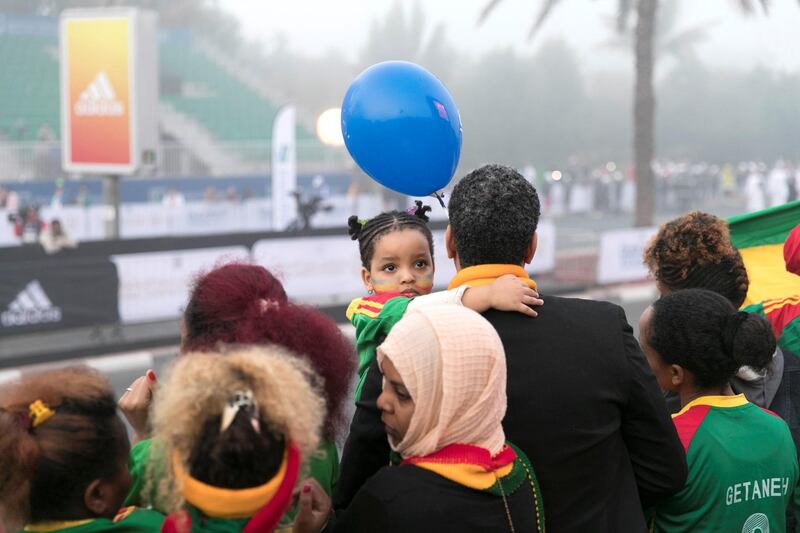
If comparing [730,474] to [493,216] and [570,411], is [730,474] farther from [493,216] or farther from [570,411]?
[493,216]

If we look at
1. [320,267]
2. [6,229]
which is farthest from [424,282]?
[6,229]

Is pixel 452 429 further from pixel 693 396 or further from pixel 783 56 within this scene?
pixel 783 56

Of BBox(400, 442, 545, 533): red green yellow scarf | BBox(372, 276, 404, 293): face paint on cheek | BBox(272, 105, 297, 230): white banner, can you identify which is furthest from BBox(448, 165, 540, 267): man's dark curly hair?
BBox(272, 105, 297, 230): white banner

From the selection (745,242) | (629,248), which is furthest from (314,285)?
(745,242)

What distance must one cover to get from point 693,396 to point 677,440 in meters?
0.40

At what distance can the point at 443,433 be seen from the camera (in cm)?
209

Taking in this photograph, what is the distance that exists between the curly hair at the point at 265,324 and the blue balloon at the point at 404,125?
114 centimetres

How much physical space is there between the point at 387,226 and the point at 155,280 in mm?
8558

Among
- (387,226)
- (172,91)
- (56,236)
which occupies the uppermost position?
(172,91)

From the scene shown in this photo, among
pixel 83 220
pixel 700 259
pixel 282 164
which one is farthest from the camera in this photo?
pixel 83 220

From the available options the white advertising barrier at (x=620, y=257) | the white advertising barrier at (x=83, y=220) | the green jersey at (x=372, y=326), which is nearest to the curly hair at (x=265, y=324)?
the green jersey at (x=372, y=326)

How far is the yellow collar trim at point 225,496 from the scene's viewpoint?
71.6 inches

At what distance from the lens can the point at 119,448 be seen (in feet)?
6.84

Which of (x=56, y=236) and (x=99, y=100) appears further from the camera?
(x=99, y=100)
